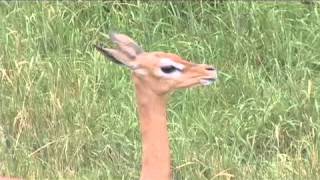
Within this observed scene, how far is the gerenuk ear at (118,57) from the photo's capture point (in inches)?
146

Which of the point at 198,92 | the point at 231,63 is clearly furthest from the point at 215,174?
the point at 231,63

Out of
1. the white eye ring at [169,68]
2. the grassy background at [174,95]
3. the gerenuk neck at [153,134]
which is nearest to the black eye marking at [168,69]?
the white eye ring at [169,68]

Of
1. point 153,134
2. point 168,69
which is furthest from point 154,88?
point 153,134

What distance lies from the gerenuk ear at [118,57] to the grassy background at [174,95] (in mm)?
1505

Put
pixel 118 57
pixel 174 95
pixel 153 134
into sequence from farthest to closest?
pixel 174 95, pixel 153 134, pixel 118 57

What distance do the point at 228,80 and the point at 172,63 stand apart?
100 inches

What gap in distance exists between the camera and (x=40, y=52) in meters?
6.85

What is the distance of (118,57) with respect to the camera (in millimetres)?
3744

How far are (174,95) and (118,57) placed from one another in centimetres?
252

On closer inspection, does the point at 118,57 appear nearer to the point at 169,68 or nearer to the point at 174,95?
the point at 169,68

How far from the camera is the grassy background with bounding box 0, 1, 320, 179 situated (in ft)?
17.7

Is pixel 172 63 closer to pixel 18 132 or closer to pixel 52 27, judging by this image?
pixel 18 132

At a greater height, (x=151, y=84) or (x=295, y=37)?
(x=295, y=37)

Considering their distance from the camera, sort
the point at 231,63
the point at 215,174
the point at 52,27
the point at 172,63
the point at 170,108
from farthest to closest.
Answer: the point at 52,27
the point at 231,63
the point at 170,108
the point at 215,174
the point at 172,63
